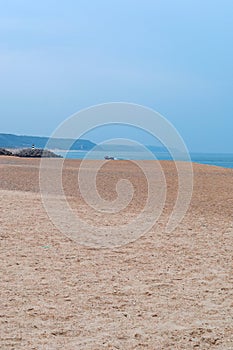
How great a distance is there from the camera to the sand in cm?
377

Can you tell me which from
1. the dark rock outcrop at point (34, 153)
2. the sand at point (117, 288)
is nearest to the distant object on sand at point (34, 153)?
the dark rock outcrop at point (34, 153)

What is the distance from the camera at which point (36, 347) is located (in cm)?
354

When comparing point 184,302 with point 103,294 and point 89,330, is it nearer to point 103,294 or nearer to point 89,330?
point 103,294

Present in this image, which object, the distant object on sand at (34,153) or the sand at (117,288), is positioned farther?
the distant object on sand at (34,153)

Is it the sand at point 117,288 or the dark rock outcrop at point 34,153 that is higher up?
the dark rock outcrop at point 34,153

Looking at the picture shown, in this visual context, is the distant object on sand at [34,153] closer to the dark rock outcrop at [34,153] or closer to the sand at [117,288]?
the dark rock outcrop at [34,153]

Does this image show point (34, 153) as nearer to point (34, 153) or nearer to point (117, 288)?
point (34, 153)

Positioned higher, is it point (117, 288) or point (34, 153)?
point (34, 153)

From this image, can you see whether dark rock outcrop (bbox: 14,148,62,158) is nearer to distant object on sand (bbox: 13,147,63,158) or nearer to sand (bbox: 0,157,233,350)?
distant object on sand (bbox: 13,147,63,158)

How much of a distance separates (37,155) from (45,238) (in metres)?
22.7

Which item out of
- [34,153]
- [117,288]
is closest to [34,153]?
[34,153]

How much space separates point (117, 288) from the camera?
4.89m

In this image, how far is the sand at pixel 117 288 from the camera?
377 cm

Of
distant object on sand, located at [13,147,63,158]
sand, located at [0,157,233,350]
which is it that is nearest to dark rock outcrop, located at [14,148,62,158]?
distant object on sand, located at [13,147,63,158]
